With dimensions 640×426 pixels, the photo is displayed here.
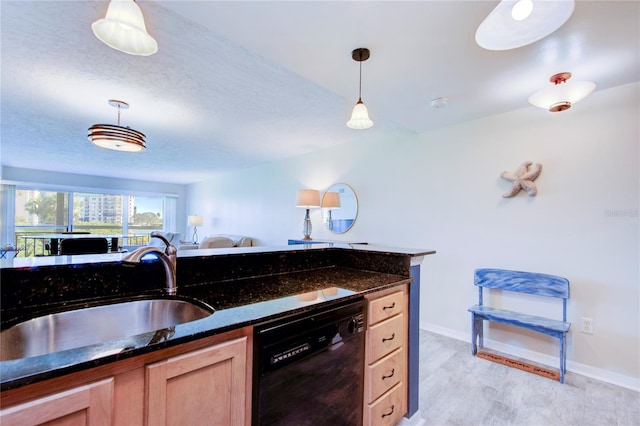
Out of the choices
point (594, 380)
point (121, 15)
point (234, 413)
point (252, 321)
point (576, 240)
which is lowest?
point (594, 380)

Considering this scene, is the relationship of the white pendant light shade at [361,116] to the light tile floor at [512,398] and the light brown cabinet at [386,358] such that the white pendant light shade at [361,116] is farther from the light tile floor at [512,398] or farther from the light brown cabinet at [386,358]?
the light tile floor at [512,398]

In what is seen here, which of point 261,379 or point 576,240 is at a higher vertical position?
point 576,240

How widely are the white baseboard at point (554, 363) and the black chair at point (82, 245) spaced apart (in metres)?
4.51

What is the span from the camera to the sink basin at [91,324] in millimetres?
908

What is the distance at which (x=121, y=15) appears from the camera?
1056mm

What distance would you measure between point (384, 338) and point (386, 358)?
12 cm

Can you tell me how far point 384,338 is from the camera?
1.52 m

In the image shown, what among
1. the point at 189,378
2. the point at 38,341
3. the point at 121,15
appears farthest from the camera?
the point at 121,15

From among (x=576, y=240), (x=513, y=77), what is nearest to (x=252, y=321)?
(x=513, y=77)

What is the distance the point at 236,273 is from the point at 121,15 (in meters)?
1.23

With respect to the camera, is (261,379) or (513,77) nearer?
(261,379)

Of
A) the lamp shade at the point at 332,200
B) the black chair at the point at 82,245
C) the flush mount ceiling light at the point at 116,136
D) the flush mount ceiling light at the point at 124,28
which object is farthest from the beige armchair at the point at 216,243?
the flush mount ceiling light at the point at 124,28

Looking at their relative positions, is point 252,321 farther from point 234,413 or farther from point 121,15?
point 121,15

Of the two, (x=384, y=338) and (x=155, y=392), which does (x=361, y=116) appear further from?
(x=155, y=392)
